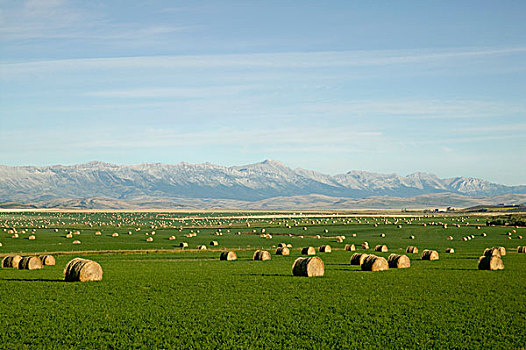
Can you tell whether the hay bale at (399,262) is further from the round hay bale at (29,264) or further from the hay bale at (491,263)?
the round hay bale at (29,264)

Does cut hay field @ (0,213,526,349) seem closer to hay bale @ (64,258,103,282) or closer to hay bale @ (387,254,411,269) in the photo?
hay bale @ (64,258,103,282)

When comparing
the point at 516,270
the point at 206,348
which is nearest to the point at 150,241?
the point at 516,270

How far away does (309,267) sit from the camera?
35469 mm

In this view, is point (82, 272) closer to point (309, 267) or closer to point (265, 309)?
point (309, 267)

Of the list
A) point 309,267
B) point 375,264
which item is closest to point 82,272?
point 309,267

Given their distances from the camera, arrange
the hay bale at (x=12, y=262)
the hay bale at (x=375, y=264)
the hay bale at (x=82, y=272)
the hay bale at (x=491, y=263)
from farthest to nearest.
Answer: the hay bale at (x=12, y=262), the hay bale at (x=491, y=263), the hay bale at (x=375, y=264), the hay bale at (x=82, y=272)

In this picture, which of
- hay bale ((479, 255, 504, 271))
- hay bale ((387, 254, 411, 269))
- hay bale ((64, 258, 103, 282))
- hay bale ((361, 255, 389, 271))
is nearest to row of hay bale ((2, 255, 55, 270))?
hay bale ((64, 258, 103, 282))

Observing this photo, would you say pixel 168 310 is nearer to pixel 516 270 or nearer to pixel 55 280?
pixel 55 280

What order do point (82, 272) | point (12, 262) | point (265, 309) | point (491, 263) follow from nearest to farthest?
point (265, 309)
point (82, 272)
point (491, 263)
point (12, 262)

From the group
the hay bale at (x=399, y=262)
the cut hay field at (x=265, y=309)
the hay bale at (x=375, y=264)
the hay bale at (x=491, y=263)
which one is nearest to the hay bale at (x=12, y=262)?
the cut hay field at (x=265, y=309)

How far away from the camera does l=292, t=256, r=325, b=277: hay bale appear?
117 feet

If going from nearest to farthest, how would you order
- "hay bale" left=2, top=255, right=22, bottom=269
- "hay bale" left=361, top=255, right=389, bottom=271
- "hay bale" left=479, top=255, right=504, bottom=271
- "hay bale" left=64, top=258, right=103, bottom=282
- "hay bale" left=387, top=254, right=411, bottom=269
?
"hay bale" left=64, top=258, right=103, bottom=282 → "hay bale" left=361, top=255, right=389, bottom=271 → "hay bale" left=479, top=255, right=504, bottom=271 → "hay bale" left=387, top=254, right=411, bottom=269 → "hay bale" left=2, top=255, right=22, bottom=269

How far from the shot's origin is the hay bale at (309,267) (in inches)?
1399

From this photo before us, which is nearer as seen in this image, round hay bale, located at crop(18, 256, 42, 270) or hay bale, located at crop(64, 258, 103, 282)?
hay bale, located at crop(64, 258, 103, 282)
